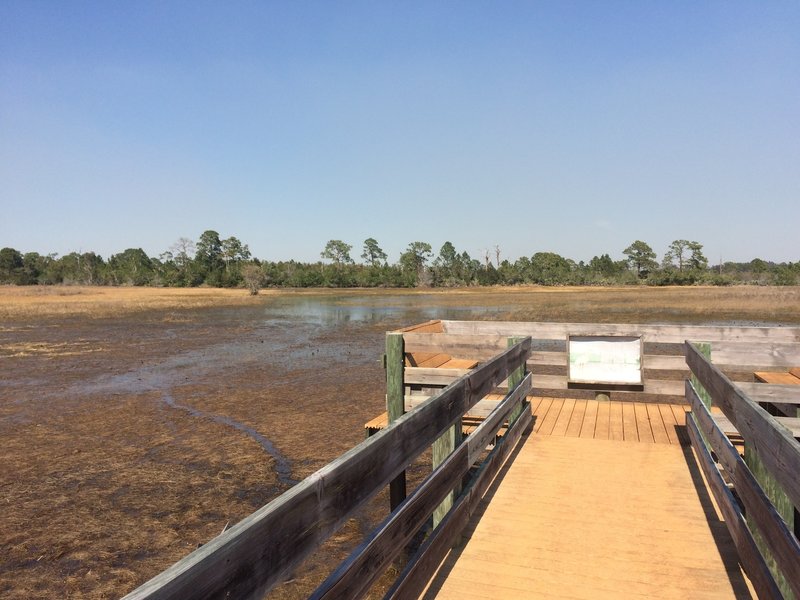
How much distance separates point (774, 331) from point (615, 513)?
401 cm

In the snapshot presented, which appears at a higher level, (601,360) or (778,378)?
(601,360)

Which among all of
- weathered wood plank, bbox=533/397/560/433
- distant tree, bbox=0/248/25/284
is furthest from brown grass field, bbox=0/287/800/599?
distant tree, bbox=0/248/25/284

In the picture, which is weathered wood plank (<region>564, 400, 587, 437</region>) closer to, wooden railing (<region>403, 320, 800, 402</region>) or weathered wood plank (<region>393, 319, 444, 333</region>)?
wooden railing (<region>403, 320, 800, 402</region>)

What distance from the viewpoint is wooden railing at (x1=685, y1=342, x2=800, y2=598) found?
2135mm

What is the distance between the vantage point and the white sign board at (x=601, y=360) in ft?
23.1

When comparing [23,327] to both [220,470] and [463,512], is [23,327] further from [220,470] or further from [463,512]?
[463,512]

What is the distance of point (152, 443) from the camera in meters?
9.69

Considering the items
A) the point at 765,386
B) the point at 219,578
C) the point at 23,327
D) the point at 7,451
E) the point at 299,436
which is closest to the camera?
the point at 219,578

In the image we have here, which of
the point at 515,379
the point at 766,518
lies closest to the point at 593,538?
the point at 766,518

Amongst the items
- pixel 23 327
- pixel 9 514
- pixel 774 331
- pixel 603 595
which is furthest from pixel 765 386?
pixel 23 327

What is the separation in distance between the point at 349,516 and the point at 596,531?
8.22ft

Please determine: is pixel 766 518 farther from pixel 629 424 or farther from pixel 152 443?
pixel 152 443

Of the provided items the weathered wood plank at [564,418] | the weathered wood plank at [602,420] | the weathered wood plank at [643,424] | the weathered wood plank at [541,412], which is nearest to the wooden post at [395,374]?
the weathered wood plank at [541,412]

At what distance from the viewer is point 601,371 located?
7.12 metres
